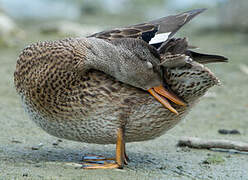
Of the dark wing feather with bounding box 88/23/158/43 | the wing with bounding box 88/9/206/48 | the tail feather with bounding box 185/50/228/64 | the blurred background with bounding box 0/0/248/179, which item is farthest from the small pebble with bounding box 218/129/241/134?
the dark wing feather with bounding box 88/23/158/43

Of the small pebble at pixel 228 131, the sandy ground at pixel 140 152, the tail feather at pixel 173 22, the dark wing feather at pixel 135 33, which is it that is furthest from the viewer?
the small pebble at pixel 228 131

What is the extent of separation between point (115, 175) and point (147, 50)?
977mm

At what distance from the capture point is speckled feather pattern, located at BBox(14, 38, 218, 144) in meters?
3.82

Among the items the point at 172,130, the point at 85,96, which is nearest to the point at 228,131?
the point at 172,130

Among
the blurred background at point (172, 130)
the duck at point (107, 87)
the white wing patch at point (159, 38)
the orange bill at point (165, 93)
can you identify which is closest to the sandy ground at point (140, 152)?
the blurred background at point (172, 130)

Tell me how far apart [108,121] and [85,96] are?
0.27 meters

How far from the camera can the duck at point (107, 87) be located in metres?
3.73

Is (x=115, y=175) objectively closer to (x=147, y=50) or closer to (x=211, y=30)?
(x=147, y=50)

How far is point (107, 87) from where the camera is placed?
3.83 metres

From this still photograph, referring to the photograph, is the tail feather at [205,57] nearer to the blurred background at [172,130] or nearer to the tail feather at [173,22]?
the tail feather at [173,22]

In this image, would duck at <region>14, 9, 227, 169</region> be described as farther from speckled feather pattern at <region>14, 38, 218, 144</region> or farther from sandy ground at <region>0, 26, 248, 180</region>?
sandy ground at <region>0, 26, 248, 180</region>

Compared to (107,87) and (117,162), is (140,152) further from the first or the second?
(107,87)

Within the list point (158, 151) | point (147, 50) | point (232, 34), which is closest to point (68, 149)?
point (158, 151)

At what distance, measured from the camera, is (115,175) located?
A: 365 cm
